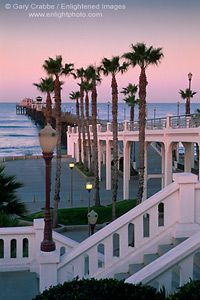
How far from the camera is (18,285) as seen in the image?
7.17 metres

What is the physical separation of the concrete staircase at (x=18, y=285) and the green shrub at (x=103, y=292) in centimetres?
243

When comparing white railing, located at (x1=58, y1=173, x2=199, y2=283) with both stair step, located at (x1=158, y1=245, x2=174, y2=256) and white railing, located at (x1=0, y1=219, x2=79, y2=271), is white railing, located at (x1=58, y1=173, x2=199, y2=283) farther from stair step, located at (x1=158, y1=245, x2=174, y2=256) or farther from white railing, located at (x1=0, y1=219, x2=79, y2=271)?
white railing, located at (x1=0, y1=219, x2=79, y2=271)

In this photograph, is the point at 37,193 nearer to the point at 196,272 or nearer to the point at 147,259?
the point at 147,259

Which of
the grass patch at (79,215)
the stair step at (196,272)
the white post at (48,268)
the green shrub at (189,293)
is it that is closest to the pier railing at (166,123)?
the grass patch at (79,215)

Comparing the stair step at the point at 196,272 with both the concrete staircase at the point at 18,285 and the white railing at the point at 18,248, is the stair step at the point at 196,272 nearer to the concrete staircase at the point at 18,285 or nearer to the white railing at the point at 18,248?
the concrete staircase at the point at 18,285

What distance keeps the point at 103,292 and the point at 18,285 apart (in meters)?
3.30

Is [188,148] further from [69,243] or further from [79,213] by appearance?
[69,243]

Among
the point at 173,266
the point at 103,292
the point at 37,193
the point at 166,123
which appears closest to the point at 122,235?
the point at 173,266

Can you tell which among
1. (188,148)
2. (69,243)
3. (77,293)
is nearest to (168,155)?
(188,148)

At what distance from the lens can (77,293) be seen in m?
4.41

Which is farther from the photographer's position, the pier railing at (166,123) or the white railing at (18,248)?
the pier railing at (166,123)

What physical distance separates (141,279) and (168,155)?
794 inches

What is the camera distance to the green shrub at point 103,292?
4.34 m

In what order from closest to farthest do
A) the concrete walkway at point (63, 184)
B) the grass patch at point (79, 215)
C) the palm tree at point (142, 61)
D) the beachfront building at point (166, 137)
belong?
the palm tree at point (142, 61)
the beachfront building at point (166, 137)
the grass patch at point (79, 215)
the concrete walkway at point (63, 184)
